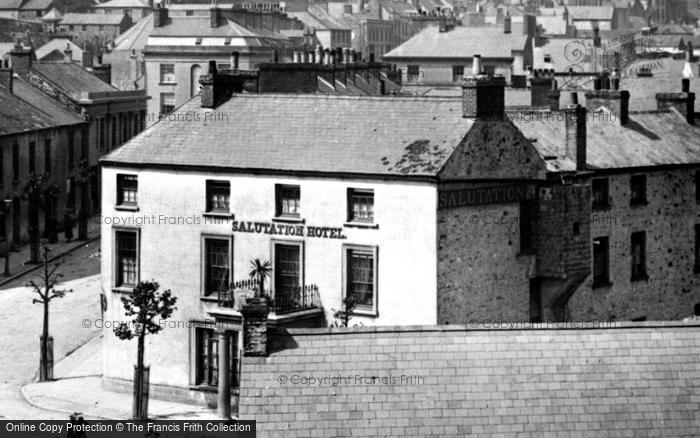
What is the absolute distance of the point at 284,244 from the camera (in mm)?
52875

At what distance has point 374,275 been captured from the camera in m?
51.2

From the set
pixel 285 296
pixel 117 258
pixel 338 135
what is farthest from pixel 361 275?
pixel 117 258

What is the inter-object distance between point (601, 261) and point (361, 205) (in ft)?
35.9

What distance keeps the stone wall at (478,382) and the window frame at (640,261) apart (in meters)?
24.7

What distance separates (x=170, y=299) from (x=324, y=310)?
4.56 m

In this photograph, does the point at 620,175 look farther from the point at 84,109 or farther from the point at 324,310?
the point at 84,109

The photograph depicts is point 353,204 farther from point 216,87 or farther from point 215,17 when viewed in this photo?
point 215,17

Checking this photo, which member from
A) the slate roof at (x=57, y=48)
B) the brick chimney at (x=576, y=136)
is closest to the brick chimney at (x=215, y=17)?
the slate roof at (x=57, y=48)

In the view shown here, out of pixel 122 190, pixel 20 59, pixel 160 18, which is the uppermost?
Result: pixel 160 18

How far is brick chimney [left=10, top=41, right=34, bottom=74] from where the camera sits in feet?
321

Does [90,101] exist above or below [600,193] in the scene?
above

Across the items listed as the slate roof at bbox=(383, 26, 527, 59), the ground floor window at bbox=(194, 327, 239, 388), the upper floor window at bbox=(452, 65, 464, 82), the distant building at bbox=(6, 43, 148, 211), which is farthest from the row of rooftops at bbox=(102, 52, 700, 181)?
the slate roof at bbox=(383, 26, 527, 59)

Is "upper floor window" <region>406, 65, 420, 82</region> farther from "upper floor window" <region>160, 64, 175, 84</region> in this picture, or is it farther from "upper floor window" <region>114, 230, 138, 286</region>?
"upper floor window" <region>114, 230, 138, 286</region>

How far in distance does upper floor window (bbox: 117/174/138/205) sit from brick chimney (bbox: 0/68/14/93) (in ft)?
128
